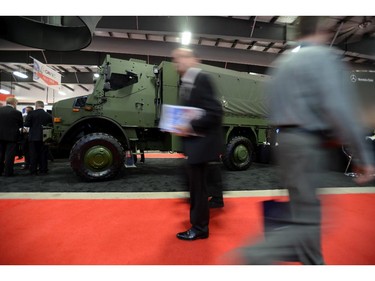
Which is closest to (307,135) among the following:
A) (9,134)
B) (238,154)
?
(238,154)

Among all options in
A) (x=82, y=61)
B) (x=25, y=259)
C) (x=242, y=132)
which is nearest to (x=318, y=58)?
(x=25, y=259)

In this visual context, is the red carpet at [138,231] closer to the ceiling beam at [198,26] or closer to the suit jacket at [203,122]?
the suit jacket at [203,122]

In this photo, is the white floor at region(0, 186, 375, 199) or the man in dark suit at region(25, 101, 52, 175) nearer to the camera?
the white floor at region(0, 186, 375, 199)

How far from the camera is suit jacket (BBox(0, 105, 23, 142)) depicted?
5094 millimetres

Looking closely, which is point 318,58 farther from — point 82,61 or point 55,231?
point 82,61

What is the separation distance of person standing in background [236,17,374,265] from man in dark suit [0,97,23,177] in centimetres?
578

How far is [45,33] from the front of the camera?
3.99 metres

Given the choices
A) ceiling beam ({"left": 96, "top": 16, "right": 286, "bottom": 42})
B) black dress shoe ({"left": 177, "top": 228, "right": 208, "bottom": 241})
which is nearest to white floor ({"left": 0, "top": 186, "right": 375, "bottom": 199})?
black dress shoe ({"left": 177, "top": 228, "right": 208, "bottom": 241})

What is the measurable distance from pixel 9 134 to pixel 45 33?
2.59 meters

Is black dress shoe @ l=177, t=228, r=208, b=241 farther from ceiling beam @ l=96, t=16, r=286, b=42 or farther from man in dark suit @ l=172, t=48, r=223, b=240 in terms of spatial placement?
ceiling beam @ l=96, t=16, r=286, b=42

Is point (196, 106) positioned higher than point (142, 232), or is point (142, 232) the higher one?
point (196, 106)

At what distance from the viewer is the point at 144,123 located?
5.09m

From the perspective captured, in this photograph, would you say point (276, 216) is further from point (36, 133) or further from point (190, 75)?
point (36, 133)
